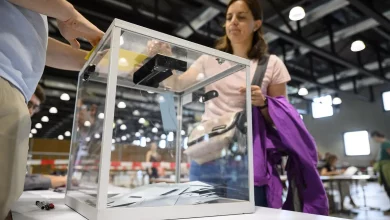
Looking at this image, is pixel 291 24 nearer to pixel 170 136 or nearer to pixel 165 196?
pixel 170 136

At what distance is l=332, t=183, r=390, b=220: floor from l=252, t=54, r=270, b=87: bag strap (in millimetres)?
3797

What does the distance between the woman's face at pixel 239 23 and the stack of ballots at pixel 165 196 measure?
1.91 feet

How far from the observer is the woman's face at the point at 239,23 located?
1056 mm

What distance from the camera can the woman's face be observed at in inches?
41.6

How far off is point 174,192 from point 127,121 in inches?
22.0

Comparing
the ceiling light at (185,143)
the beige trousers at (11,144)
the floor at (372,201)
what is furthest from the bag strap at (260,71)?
the floor at (372,201)

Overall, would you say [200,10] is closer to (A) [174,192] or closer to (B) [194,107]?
(B) [194,107]

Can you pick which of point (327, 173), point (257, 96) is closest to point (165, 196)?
point (257, 96)

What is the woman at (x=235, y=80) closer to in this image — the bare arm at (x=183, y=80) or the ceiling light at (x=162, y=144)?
the bare arm at (x=183, y=80)

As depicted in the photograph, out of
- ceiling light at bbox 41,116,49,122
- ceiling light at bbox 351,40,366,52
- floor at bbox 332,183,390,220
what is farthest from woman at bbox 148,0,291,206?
ceiling light at bbox 41,116,49,122

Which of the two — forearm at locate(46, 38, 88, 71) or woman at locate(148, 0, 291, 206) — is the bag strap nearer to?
woman at locate(148, 0, 291, 206)

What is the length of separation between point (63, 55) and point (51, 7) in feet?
1.18

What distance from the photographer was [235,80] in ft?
2.84

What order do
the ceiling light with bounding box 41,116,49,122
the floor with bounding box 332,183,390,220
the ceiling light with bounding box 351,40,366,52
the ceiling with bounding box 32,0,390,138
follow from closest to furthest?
the floor with bounding box 332,183,390,220 → the ceiling with bounding box 32,0,390,138 → the ceiling light with bounding box 351,40,366,52 → the ceiling light with bounding box 41,116,49,122
